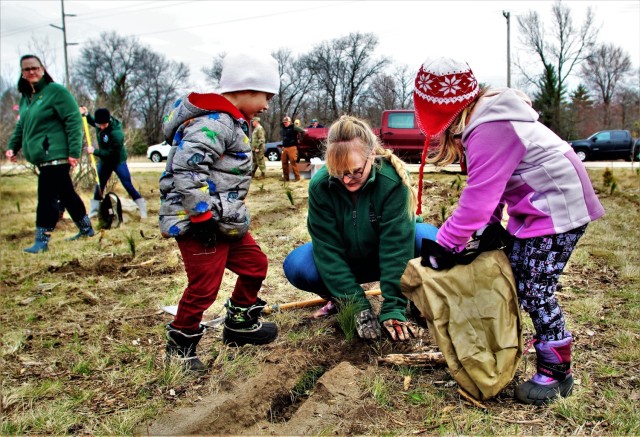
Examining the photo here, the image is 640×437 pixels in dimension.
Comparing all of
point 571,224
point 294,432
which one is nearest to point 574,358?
point 571,224

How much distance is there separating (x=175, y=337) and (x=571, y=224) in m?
1.80

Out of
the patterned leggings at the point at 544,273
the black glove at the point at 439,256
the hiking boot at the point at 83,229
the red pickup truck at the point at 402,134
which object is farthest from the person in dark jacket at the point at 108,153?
the red pickup truck at the point at 402,134

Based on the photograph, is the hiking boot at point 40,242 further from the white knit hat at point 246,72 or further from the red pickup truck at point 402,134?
the red pickup truck at point 402,134

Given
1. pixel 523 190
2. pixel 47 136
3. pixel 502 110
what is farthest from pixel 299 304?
pixel 47 136

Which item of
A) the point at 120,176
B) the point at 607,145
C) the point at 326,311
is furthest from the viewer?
the point at 607,145

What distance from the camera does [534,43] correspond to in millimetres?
34344

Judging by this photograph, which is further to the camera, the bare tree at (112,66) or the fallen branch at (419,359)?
the bare tree at (112,66)

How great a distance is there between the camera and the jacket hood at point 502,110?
6.28 ft

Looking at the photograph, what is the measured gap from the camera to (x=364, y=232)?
2820 millimetres

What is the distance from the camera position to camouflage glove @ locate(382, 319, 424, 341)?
2611 mm

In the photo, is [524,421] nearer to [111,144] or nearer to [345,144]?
[345,144]

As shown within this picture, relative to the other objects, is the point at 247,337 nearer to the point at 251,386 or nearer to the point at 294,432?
the point at 251,386

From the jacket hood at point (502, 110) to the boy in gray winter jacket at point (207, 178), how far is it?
96cm

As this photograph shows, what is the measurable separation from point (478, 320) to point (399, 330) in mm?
648
